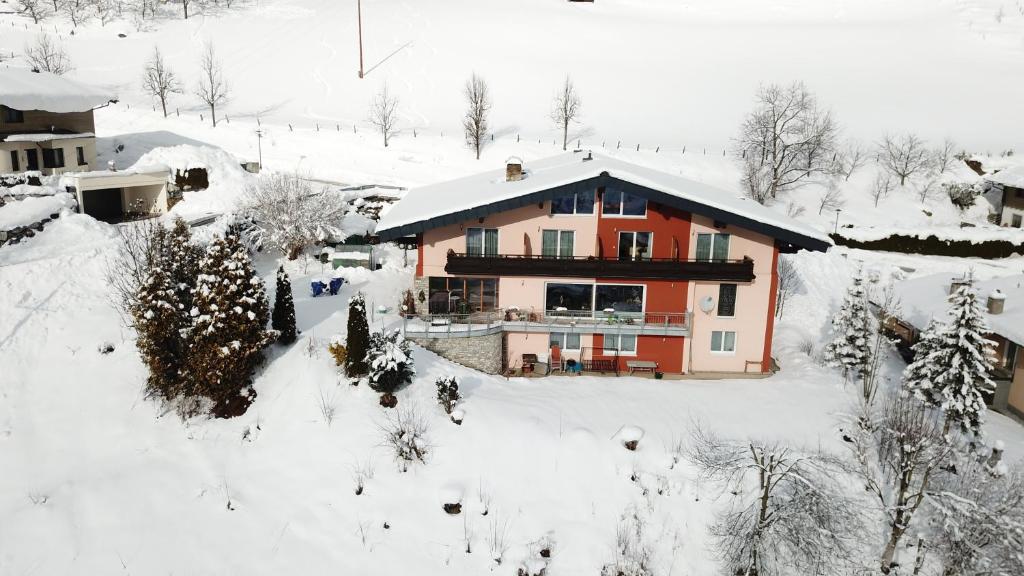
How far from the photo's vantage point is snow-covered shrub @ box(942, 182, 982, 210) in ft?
201

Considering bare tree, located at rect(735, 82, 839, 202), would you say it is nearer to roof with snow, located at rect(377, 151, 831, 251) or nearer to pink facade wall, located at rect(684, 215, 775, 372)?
pink facade wall, located at rect(684, 215, 775, 372)

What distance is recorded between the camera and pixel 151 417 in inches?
918

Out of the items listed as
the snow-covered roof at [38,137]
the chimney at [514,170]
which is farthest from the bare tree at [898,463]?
the snow-covered roof at [38,137]

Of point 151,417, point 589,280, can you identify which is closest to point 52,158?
point 151,417

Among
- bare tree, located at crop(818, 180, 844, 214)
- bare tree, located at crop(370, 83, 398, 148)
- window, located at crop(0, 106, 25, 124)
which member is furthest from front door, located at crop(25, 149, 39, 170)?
bare tree, located at crop(818, 180, 844, 214)

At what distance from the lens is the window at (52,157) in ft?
144

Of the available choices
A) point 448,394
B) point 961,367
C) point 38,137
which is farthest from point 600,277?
point 38,137

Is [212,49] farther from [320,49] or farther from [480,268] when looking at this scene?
[480,268]

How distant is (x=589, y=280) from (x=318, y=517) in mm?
14272

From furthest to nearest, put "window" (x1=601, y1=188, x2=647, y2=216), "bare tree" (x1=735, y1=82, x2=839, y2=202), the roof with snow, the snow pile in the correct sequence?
1. "bare tree" (x1=735, y1=82, x2=839, y2=202)
2. the snow pile
3. "window" (x1=601, y1=188, x2=647, y2=216)
4. the roof with snow

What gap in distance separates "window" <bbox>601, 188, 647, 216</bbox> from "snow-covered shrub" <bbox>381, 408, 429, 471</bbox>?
11.9 meters

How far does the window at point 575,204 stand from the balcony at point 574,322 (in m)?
4.23

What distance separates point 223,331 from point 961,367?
2565cm

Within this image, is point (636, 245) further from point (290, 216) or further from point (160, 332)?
point (290, 216)
